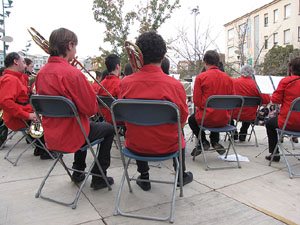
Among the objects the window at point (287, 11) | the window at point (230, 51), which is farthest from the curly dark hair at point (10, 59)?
the window at point (230, 51)

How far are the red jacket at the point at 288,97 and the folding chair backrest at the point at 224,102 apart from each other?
0.57 meters

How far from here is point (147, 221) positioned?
1.87 m

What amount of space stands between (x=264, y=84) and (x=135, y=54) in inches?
101

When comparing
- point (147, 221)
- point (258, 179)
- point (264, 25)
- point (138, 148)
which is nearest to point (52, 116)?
point (138, 148)

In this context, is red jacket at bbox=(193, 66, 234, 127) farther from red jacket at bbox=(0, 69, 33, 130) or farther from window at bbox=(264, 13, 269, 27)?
window at bbox=(264, 13, 269, 27)

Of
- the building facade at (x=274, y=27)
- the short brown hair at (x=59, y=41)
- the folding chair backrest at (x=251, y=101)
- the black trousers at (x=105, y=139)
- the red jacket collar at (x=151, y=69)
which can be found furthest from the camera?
the building facade at (x=274, y=27)

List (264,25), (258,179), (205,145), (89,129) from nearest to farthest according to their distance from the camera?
1. (89,129)
2. (258,179)
3. (205,145)
4. (264,25)

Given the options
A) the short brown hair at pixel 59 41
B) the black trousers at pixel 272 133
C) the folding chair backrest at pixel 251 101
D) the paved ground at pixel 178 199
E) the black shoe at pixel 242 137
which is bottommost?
the black shoe at pixel 242 137

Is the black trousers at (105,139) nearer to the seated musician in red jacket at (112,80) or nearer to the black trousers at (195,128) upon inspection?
the seated musician in red jacket at (112,80)

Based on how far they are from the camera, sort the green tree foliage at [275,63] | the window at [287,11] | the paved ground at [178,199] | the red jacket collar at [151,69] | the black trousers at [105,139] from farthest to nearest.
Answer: the window at [287,11] → the green tree foliage at [275,63] → the black trousers at [105,139] → the red jacket collar at [151,69] → the paved ground at [178,199]

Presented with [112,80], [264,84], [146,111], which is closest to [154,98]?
[146,111]

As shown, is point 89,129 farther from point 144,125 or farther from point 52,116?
point 144,125

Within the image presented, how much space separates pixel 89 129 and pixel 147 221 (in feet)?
3.24

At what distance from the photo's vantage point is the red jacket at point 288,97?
295 cm
